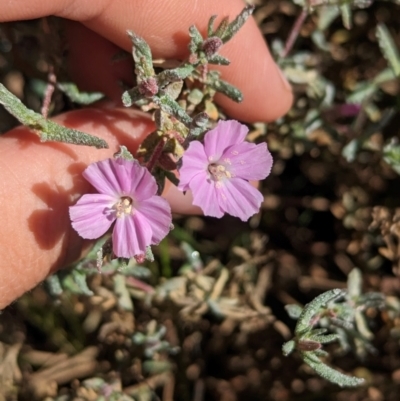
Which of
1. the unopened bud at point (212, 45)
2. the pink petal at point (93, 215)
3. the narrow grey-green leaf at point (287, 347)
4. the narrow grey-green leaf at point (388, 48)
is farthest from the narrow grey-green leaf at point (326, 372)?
the narrow grey-green leaf at point (388, 48)

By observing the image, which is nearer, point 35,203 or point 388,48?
point 35,203

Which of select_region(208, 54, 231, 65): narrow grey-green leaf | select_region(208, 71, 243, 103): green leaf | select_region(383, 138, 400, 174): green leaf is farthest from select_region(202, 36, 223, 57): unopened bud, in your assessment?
select_region(383, 138, 400, 174): green leaf

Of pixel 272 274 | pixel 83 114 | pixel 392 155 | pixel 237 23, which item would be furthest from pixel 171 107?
pixel 272 274

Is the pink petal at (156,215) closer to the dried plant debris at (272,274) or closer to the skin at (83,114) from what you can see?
the skin at (83,114)

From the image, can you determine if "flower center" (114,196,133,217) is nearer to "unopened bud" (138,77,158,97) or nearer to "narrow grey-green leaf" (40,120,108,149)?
"narrow grey-green leaf" (40,120,108,149)

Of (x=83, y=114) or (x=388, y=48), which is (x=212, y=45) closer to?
(x=83, y=114)

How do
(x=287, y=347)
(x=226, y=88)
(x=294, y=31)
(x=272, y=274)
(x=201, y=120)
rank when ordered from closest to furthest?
(x=201, y=120) → (x=287, y=347) → (x=226, y=88) → (x=294, y=31) → (x=272, y=274)
